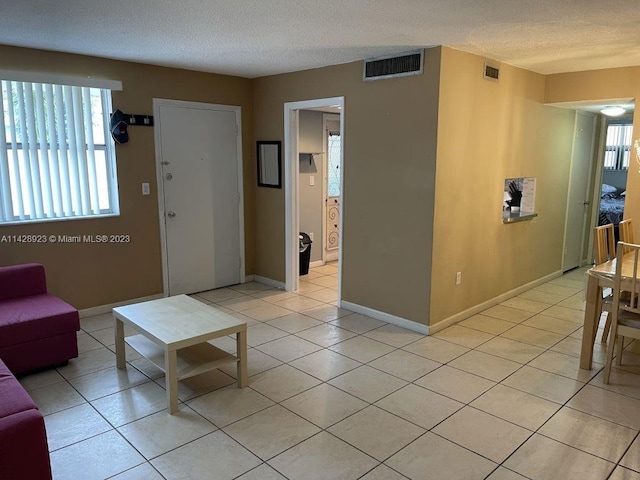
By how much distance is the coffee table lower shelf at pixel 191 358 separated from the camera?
2.86 m

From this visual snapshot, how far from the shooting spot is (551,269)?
582 centimetres

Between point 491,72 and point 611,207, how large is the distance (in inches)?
218

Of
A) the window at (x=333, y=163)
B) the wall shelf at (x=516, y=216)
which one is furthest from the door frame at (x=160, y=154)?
the wall shelf at (x=516, y=216)

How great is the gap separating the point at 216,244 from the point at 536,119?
3714 mm

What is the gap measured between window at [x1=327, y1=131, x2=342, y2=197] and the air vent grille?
2.63 metres

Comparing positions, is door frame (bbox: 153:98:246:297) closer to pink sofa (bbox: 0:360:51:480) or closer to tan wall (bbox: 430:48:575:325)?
tan wall (bbox: 430:48:575:325)

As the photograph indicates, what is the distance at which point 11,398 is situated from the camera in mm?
2051

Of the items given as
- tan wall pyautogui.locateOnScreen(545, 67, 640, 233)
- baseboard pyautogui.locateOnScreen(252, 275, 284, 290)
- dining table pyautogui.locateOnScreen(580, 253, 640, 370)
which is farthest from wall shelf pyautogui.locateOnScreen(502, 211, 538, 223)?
baseboard pyautogui.locateOnScreen(252, 275, 284, 290)

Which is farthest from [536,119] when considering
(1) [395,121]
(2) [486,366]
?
(2) [486,366]

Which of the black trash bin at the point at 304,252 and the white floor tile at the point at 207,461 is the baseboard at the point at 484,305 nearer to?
the white floor tile at the point at 207,461

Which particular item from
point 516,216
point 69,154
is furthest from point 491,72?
point 69,154

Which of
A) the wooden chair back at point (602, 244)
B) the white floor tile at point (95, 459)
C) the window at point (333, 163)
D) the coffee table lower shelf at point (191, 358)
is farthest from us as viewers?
the window at point (333, 163)

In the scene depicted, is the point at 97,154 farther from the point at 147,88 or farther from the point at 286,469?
the point at 286,469

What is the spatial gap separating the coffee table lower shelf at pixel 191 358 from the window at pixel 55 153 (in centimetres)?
166
